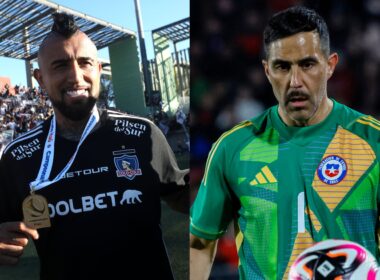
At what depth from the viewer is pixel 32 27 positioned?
2.16m

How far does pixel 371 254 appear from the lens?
0.92m

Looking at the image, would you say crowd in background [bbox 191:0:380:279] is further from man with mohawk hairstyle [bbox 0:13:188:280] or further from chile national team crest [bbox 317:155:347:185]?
man with mohawk hairstyle [bbox 0:13:188:280]

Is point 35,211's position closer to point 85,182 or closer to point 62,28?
point 85,182

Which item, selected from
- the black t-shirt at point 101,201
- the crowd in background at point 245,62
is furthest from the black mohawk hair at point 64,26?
the crowd in background at point 245,62

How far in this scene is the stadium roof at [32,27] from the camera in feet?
6.49

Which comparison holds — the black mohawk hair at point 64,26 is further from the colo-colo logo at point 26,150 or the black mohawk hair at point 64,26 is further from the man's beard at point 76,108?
the colo-colo logo at point 26,150

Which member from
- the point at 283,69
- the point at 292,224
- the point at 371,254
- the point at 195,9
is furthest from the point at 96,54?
the point at 371,254

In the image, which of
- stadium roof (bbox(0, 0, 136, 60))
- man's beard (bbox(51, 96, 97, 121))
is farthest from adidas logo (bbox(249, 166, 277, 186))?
stadium roof (bbox(0, 0, 136, 60))

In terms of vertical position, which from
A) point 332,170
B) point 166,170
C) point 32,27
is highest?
point 32,27

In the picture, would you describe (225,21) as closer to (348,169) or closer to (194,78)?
(194,78)

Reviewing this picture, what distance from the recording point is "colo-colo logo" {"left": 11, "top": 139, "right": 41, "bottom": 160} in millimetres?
1539

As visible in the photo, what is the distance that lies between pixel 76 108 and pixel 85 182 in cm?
27

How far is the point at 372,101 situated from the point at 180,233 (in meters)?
3.37

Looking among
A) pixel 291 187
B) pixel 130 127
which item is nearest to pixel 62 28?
pixel 130 127
